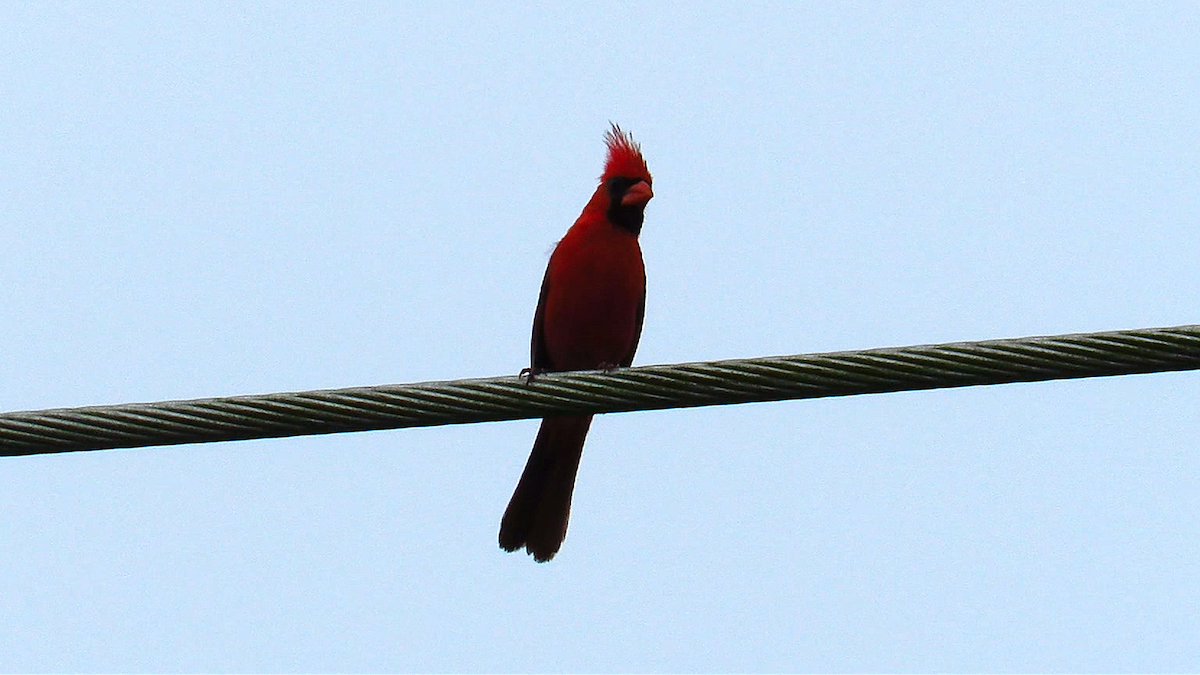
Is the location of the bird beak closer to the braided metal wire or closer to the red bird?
the red bird

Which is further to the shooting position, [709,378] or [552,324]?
[552,324]

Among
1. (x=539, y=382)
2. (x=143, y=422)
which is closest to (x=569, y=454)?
(x=539, y=382)

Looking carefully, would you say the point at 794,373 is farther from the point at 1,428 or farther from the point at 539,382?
the point at 1,428

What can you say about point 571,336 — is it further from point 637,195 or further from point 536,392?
point 536,392

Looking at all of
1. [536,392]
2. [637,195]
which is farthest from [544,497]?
[536,392]

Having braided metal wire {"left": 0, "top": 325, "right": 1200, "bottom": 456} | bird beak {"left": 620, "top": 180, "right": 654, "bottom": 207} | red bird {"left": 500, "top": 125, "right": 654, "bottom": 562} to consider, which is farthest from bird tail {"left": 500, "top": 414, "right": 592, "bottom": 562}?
braided metal wire {"left": 0, "top": 325, "right": 1200, "bottom": 456}

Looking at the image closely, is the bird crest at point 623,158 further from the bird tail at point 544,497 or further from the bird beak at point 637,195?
the bird tail at point 544,497

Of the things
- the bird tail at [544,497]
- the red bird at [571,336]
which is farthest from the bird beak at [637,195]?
the bird tail at [544,497]
